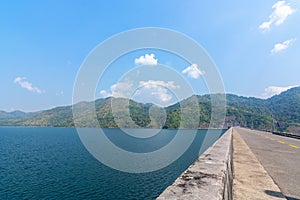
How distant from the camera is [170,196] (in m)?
2.19

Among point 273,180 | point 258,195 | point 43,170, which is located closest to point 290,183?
point 273,180

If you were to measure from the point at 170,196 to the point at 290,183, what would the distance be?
16.3ft

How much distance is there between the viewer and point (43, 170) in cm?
3391

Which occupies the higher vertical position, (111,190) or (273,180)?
(273,180)

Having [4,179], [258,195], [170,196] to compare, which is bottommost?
[4,179]

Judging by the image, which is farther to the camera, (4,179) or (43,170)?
(43,170)

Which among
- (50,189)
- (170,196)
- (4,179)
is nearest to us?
(170,196)

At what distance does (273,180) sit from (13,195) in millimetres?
26766

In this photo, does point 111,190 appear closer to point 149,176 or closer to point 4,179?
point 149,176

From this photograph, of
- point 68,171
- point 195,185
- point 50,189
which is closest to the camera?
point 195,185

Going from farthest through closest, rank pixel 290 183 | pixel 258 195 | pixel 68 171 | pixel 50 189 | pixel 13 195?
pixel 68 171, pixel 50 189, pixel 13 195, pixel 290 183, pixel 258 195

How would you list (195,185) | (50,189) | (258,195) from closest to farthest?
Answer: (195,185) → (258,195) → (50,189)

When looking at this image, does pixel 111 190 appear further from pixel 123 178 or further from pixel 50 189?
pixel 50 189

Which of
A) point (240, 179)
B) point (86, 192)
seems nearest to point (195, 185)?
point (240, 179)
